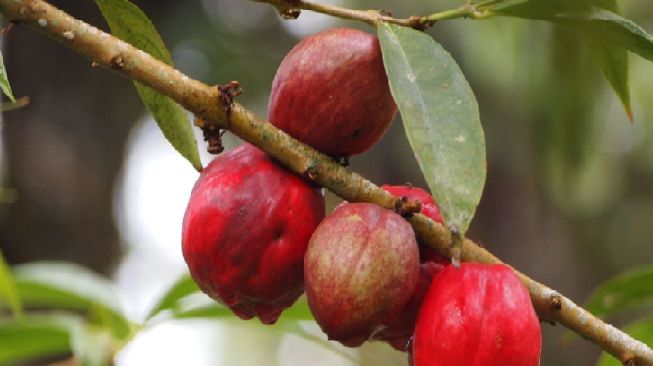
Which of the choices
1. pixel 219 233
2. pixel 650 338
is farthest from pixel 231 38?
pixel 219 233

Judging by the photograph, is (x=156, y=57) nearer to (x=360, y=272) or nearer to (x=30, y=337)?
(x=360, y=272)

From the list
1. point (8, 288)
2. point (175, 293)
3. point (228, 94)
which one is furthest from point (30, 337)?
point (228, 94)

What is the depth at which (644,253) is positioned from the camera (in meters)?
4.40

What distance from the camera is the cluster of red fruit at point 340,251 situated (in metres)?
0.83

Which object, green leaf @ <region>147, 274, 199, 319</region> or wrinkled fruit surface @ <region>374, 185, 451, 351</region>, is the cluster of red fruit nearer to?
wrinkled fruit surface @ <region>374, 185, 451, 351</region>

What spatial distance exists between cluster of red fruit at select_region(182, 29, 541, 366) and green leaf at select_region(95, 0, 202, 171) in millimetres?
74

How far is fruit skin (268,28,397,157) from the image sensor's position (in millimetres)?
906

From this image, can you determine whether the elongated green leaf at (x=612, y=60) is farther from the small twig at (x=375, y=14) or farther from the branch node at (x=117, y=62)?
the branch node at (x=117, y=62)

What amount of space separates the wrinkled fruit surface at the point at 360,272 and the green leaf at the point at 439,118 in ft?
0.32

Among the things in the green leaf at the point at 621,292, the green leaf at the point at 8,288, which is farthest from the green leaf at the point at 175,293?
the green leaf at the point at 621,292

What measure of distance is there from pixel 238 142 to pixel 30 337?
2.92m

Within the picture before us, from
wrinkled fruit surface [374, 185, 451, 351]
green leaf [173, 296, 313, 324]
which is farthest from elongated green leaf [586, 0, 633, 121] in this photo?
green leaf [173, 296, 313, 324]

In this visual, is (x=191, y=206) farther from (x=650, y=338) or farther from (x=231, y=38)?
(x=231, y=38)

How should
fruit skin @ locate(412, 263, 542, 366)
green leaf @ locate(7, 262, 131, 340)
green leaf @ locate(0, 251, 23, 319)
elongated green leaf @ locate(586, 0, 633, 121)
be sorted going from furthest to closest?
green leaf @ locate(7, 262, 131, 340) → green leaf @ locate(0, 251, 23, 319) → elongated green leaf @ locate(586, 0, 633, 121) → fruit skin @ locate(412, 263, 542, 366)
